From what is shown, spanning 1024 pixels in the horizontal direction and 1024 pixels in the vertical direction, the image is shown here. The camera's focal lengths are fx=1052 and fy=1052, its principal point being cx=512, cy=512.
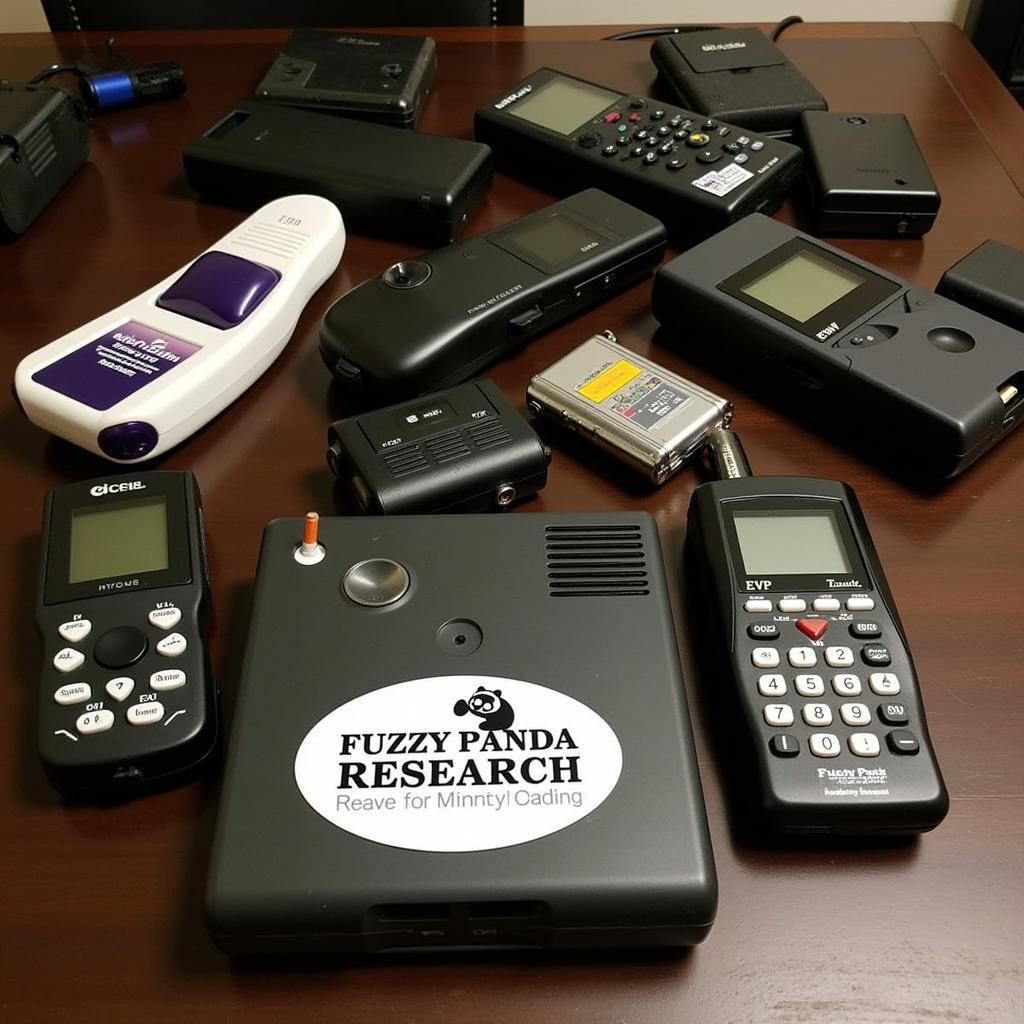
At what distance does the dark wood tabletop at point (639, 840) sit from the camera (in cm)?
41

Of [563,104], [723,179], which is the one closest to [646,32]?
[563,104]

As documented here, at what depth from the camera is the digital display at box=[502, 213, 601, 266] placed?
0.70 m

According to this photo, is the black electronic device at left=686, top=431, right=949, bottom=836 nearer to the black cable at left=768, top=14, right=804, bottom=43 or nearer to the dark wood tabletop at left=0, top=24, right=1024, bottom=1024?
the dark wood tabletop at left=0, top=24, right=1024, bottom=1024

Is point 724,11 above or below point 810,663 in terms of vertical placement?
below

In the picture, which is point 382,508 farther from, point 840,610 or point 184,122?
point 184,122

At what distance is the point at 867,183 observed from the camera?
774 mm

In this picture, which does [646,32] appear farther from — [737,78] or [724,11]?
[724,11]

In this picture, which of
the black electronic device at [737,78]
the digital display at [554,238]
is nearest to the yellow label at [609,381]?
the digital display at [554,238]

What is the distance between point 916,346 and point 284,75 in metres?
0.60

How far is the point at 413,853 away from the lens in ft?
1.33

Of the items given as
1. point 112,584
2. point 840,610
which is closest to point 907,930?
point 840,610

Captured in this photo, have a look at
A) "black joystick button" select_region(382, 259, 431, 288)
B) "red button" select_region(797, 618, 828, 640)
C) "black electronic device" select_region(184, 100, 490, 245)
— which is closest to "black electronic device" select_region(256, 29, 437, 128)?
"black electronic device" select_region(184, 100, 490, 245)

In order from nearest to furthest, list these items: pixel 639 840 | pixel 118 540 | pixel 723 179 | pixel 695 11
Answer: pixel 639 840 → pixel 118 540 → pixel 723 179 → pixel 695 11

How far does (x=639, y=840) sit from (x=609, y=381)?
0.98 ft
